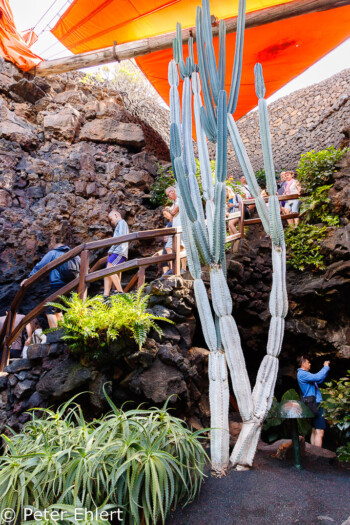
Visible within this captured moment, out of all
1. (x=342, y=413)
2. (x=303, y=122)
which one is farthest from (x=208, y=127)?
(x=303, y=122)

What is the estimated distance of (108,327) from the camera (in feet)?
13.8

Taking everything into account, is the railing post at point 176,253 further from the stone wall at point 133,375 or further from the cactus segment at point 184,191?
the cactus segment at point 184,191

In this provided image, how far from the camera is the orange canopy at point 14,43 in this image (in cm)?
893

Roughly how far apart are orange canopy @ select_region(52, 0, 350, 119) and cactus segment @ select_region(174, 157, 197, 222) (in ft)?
17.2

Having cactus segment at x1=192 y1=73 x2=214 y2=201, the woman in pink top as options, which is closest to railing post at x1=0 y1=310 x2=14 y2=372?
cactus segment at x1=192 y1=73 x2=214 y2=201

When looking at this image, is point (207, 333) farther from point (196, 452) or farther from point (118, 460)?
point (118, 460)

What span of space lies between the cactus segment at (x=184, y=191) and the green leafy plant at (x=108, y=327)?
1093 millimetres

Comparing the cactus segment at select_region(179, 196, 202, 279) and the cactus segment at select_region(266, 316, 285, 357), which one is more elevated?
the cactus segment at select_region(179, 196, 202, 279)

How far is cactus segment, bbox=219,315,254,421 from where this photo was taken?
3.72m

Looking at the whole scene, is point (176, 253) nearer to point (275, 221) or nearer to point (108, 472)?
point (275, 221)

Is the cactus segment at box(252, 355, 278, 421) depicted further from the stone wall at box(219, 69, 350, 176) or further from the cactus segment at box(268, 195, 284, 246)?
the stone wall at box(219, 69, 350, 176)

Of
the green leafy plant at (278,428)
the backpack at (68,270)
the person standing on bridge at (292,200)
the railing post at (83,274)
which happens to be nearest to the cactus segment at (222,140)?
the railing post at (83,274)

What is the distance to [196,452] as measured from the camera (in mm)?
3316

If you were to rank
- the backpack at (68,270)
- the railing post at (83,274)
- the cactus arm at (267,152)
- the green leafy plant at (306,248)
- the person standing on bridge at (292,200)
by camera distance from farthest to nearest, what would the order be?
the person standing on bridge at (292,200) → the green leafy plant at (306,248) → the backpack at (68,270) → the railing post at (83,274) → the cactus arm at (267,152)
